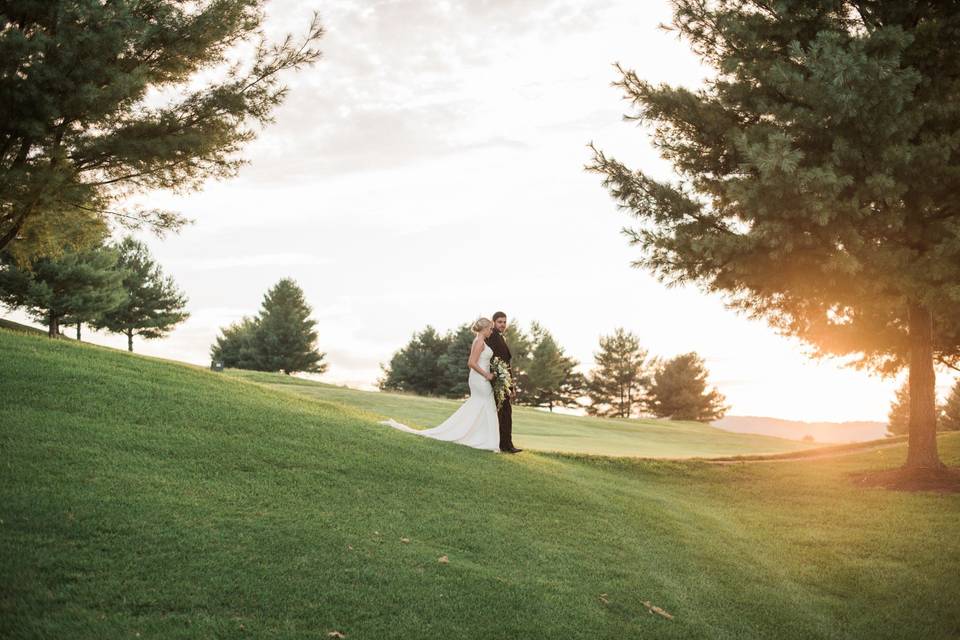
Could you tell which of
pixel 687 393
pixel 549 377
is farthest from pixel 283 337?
pixel 687 393

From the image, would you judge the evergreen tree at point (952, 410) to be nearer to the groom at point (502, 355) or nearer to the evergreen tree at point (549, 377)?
the evergreen tree at point (549, 377)

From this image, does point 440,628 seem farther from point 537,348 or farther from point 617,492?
point 537,348

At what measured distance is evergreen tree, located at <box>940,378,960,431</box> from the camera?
59.0 m

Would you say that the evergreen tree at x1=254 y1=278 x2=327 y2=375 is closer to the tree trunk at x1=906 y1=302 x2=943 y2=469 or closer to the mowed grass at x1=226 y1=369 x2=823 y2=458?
the mowed grass at x1=226 y1=369 x2=823 y2=458

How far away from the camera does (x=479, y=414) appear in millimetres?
15047

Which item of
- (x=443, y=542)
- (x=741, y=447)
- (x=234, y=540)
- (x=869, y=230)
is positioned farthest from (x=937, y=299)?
(x=741, y=447)

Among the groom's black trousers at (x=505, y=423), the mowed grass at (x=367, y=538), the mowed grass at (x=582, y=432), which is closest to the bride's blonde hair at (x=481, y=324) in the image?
the groom's black trousers at (x=505, y=423)

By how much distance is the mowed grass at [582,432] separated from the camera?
2421cm

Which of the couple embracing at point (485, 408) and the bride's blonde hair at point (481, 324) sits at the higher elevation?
the bride's blonde hair at point (481, 324)

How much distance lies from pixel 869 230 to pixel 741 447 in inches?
711

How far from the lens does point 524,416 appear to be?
34.8 metres

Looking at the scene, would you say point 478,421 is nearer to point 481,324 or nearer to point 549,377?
point 481,324

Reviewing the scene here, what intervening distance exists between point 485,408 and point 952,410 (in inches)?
2533

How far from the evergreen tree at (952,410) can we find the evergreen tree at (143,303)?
66.4 m
